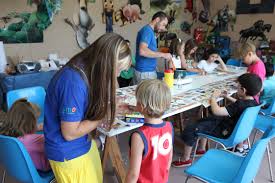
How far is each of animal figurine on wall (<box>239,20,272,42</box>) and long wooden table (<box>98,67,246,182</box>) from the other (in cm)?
235

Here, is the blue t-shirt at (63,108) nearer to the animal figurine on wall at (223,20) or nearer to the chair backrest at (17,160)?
the chair backrest at (17,160)

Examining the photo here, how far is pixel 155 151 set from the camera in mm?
1271

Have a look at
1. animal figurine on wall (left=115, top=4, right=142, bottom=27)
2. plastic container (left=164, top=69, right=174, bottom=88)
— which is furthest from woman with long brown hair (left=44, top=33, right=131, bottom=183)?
animal figurine on wall (left=115, top=4, right=142, bottom=27)

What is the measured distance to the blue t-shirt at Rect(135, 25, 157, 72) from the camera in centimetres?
282

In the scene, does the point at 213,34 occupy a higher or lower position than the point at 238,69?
higher

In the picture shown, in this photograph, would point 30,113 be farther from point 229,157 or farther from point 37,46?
point 37,46

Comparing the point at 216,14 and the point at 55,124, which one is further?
the point at 216,14

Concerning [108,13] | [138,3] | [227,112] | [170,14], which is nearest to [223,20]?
[170,14]

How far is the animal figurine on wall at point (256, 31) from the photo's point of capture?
199 inches

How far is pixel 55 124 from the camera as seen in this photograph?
45.6 inches

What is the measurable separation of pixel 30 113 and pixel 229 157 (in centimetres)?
131

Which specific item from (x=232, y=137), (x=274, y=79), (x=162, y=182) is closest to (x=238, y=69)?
(x=274, y=79)

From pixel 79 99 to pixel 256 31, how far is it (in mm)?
4863

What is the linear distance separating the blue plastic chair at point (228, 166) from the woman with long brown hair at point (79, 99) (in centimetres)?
70
